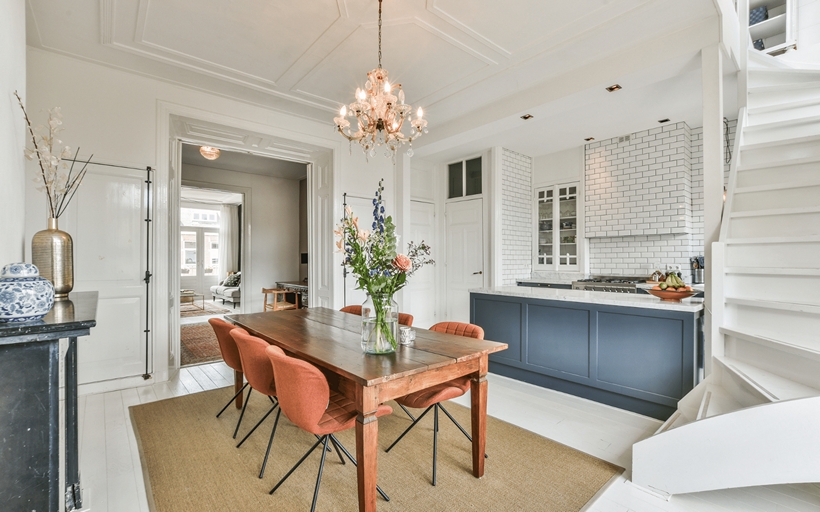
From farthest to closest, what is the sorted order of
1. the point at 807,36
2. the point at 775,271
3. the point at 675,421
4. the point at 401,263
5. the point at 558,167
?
the point at 558,167 < the point at 807,36 < the point at 675,421 < the point at 775,271 < the point at 401,263

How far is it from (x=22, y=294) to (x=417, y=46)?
3.08 m

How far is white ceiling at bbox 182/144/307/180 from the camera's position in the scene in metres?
6.48

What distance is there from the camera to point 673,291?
2.92 m

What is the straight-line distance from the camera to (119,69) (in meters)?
3.50

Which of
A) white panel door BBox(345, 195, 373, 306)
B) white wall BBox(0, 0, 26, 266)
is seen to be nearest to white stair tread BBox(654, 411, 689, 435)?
white wall BBox(0, 0, 26, 266)

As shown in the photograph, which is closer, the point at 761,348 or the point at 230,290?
the point at 761,348

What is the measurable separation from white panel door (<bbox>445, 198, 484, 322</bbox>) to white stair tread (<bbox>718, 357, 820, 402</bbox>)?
3.77m

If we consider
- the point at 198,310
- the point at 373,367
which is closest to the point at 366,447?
the point at 373,367

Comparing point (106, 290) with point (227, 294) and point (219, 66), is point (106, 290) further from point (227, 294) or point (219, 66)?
point (227, 294)

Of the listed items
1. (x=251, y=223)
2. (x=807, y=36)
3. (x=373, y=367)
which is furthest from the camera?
(x=251, y=223)

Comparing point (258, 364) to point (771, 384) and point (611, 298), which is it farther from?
point (611, 298)

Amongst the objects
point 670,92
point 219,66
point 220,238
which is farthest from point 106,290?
point 220,238

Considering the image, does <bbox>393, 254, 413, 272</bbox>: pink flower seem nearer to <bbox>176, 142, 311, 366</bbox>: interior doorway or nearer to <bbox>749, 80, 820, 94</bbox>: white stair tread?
<bbox>749, 80, 820, 94</bbox>: white stair tread

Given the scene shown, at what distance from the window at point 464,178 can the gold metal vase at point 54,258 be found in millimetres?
5011
